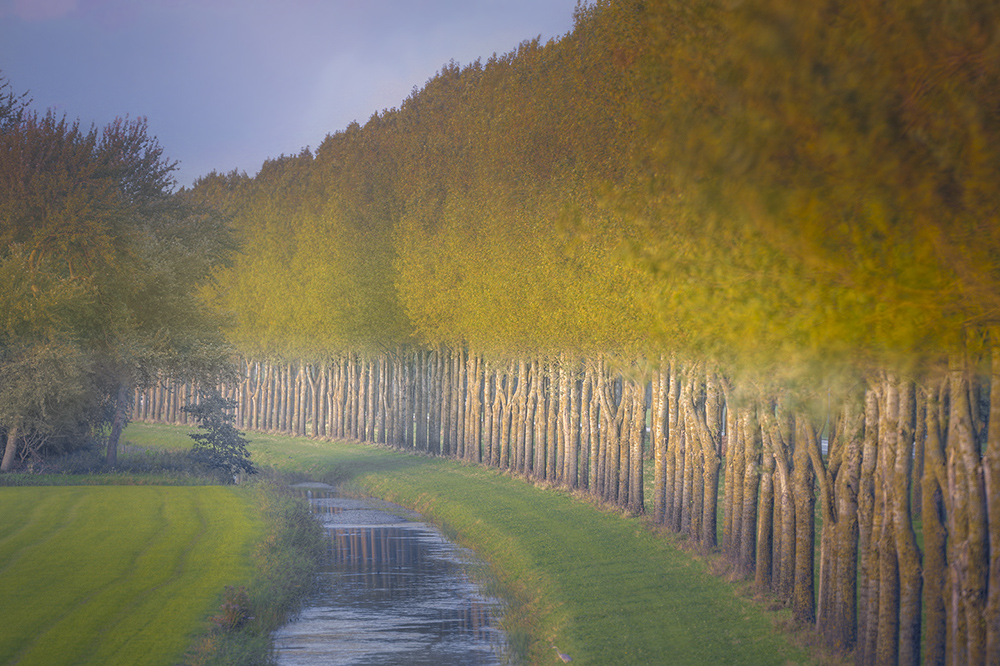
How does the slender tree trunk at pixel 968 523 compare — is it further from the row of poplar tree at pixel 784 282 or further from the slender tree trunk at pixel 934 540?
the slender tree trunk at pixel 934 540

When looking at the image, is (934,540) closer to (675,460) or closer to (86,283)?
(675,460)

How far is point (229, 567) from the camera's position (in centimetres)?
2372

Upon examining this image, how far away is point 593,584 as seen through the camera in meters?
21.4

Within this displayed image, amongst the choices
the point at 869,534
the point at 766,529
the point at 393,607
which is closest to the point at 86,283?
the point at 393,607

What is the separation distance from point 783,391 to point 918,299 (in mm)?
5938

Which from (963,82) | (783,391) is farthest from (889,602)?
(963,82)

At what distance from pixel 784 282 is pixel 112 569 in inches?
690

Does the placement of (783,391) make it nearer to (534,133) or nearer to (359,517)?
(534,133)

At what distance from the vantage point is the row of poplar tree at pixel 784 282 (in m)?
9.34

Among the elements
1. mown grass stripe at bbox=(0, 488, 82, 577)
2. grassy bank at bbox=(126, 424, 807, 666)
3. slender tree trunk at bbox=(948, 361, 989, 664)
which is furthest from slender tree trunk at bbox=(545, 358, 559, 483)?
slender tree trunk at bbox=(948, 361, 989, 664)

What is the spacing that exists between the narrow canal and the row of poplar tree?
234 inches

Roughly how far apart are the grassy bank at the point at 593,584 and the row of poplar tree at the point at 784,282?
1.13 m

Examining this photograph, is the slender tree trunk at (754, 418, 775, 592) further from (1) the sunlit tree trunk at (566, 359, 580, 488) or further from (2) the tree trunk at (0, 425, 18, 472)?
(2) the tree trunk at (0, 425, 18, 472)

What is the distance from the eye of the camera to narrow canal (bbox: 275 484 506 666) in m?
18.9
